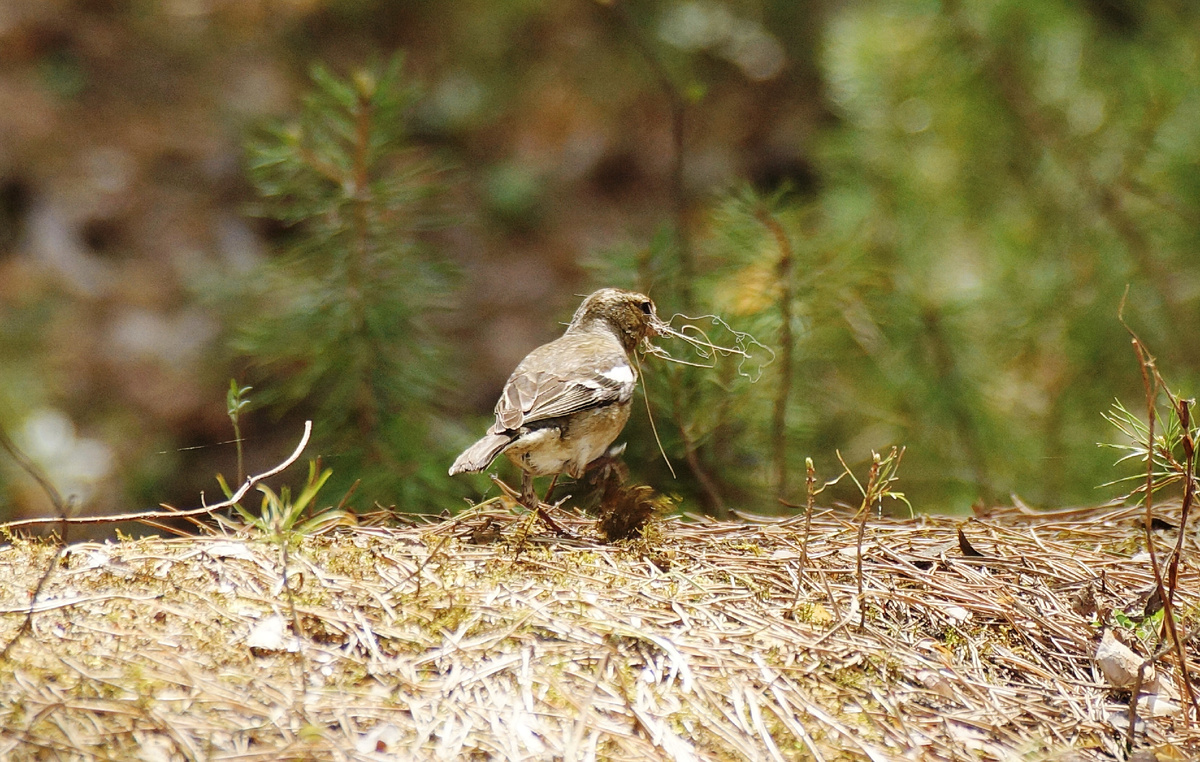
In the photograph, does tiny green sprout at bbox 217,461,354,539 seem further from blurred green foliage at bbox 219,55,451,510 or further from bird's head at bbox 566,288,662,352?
bird's head at bbox 566,288,662,352

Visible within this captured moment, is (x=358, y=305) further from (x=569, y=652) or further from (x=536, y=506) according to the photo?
(x=569, y=652)

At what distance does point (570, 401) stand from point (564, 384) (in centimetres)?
8

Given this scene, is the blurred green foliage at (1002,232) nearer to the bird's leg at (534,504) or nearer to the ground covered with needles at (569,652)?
the bird's leg at (534,504)

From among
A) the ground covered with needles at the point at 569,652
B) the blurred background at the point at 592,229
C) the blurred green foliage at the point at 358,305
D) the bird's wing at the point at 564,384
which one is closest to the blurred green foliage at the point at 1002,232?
the blurred background at the point at 592,229

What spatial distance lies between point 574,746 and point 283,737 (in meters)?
0.49

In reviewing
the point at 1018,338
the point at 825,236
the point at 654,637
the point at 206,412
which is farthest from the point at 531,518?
the point at 206,412

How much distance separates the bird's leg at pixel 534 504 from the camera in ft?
8.36

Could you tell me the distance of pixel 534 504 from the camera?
2.79 m

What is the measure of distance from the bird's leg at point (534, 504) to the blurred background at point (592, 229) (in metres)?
0.55

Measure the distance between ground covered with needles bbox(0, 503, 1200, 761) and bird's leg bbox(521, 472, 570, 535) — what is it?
6 centimetres

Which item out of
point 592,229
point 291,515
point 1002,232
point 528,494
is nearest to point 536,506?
point 528,494

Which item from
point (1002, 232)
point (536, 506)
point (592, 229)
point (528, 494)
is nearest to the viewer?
point (536, 506)

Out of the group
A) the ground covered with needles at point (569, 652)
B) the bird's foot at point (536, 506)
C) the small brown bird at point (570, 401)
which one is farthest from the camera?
the small brown bird at point (570, 401)

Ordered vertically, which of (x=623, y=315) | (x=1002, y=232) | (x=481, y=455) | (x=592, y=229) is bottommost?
(x=592, y=229)
